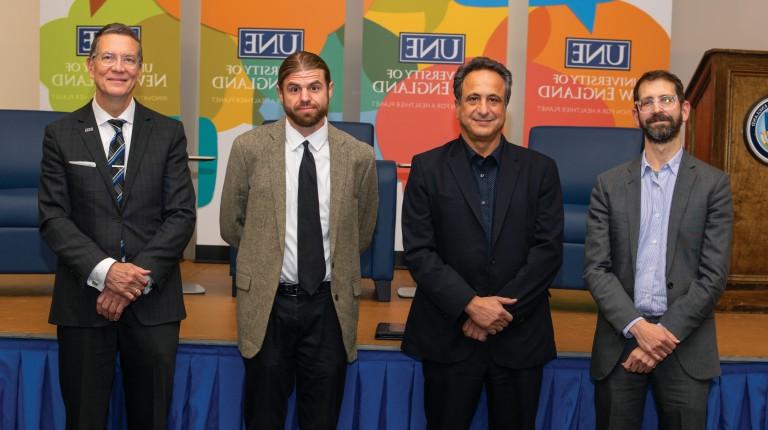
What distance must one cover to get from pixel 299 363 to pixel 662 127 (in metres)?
1.29

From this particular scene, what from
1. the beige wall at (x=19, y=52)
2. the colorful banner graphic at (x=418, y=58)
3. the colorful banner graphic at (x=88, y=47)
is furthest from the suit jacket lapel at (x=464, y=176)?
the beige wall at (x=19, y=52)

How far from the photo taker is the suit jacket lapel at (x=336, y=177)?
2.48 m

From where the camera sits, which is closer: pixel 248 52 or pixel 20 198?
pixel 20 198

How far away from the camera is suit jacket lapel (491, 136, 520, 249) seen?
2.35 metres

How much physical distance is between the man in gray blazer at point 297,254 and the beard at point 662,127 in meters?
0.89

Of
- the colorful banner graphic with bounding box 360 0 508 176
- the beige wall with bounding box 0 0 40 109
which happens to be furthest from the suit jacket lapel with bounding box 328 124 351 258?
the beige wall with bounding box 0 0 40 109

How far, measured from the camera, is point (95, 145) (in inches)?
94.8

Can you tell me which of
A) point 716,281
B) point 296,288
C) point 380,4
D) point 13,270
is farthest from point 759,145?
point 13,270

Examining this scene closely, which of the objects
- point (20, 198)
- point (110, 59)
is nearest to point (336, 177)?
point (110, 59)

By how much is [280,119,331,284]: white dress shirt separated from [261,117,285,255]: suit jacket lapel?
0.02 meters

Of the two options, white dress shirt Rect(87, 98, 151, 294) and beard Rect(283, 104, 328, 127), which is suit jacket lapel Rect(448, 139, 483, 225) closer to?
beard Rect(283, 104, 328, 127)

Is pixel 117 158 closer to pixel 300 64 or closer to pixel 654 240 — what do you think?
pixel 300 64

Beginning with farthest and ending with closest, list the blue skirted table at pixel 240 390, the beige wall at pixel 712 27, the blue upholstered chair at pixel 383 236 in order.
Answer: the beige wall at pixel 712 27 → the blue upholstered chair at pixel 383 236 → the blue skirted table at pixel 240 390

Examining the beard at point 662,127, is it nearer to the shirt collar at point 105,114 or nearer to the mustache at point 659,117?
the mustache at point 659,117
